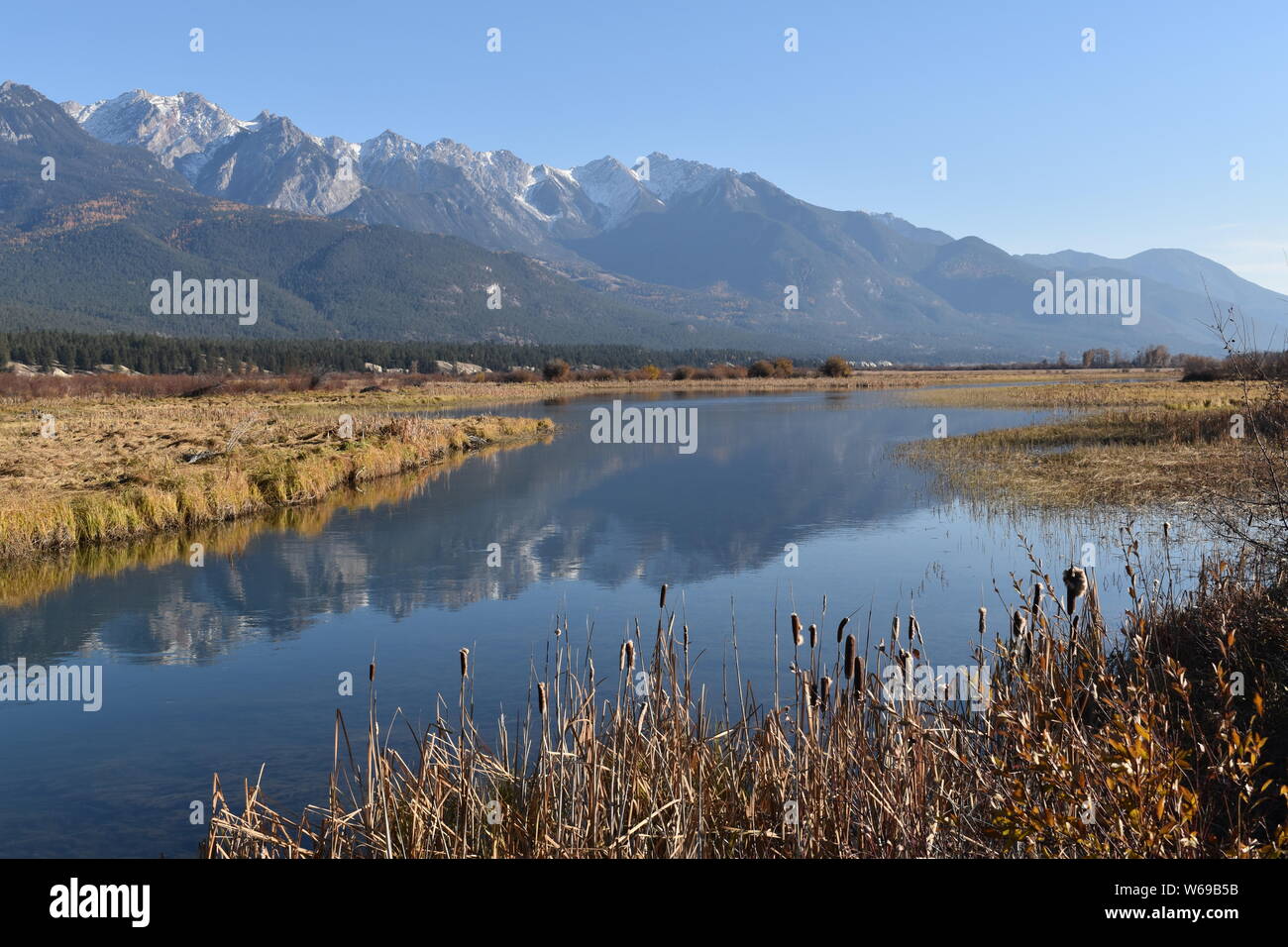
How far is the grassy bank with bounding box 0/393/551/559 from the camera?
17156mm

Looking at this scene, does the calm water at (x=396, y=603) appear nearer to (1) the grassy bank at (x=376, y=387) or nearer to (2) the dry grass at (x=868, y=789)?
(2) the dry grass at (x=868, y=789)

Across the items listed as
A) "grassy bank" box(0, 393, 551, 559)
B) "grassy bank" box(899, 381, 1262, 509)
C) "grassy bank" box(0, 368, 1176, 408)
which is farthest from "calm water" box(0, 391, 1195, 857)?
"grassy bank" box(0, 368, 1176, 408)

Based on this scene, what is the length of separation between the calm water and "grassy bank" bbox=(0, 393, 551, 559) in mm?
1008

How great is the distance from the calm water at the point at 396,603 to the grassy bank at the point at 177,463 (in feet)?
→ 3.31

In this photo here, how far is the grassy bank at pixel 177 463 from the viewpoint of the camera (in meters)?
17.2

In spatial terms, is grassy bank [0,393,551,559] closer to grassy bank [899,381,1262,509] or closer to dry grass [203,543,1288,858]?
dry grass [203,543,1288,858]

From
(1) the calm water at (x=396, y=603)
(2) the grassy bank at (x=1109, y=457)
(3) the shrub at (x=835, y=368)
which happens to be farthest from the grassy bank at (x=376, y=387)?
(1) the calm water at (x=396, y=603)

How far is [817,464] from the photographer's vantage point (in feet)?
92.7

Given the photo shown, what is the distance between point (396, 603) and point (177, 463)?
41.3 ft

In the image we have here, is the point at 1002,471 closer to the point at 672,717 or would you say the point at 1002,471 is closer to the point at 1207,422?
the point at 1207,422

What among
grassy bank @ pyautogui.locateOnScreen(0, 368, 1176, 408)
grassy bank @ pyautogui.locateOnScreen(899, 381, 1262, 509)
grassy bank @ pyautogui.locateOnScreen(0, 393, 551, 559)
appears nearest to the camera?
grassy bank @ pyautogui.locateOnScreen(0, 393, 551, 559)

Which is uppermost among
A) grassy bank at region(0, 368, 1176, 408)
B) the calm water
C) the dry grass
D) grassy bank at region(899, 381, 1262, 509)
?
grassy bank at region(0, 368, 1176, 408)

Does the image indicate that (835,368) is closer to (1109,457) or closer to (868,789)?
(1109,457)
